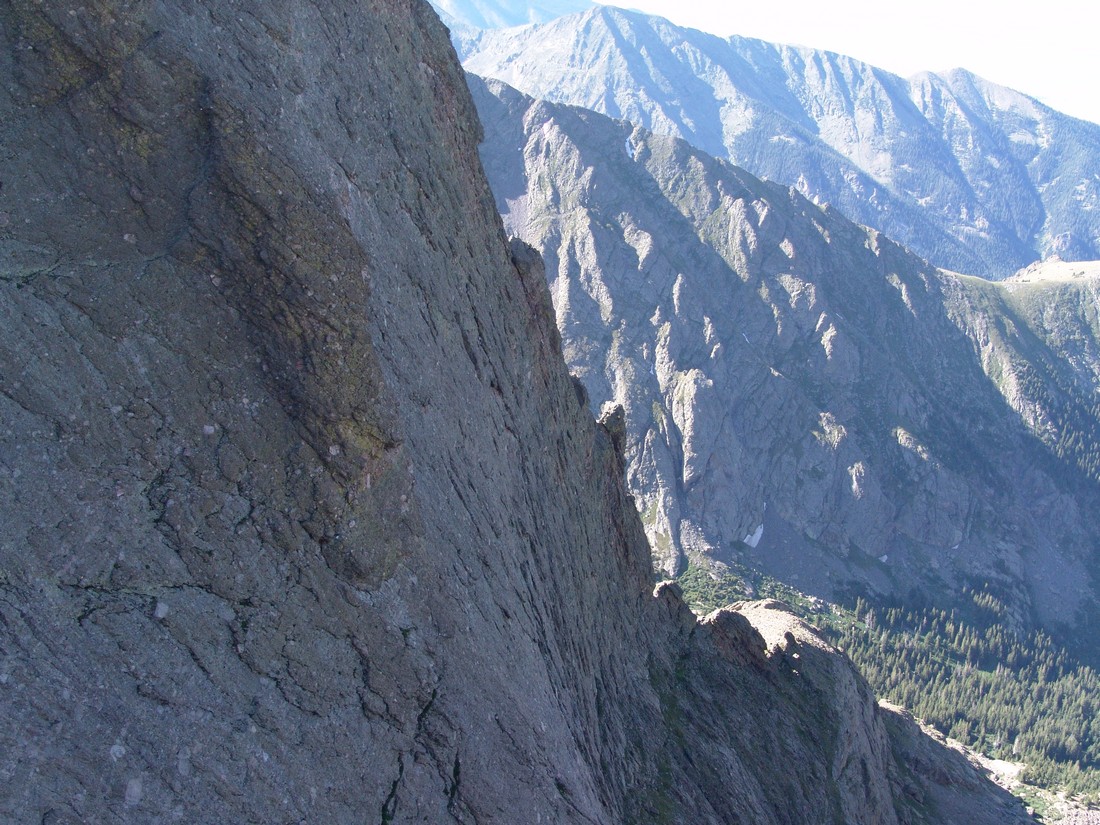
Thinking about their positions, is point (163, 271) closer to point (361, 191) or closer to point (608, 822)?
point (361, 191)

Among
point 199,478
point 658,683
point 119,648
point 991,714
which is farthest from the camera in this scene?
point 991,714

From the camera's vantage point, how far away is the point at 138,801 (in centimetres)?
1284

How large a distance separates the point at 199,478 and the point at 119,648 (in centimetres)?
381

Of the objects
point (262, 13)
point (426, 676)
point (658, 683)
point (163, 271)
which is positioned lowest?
point (658, 683)

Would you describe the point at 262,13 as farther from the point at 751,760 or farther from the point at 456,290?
the point at 751,760

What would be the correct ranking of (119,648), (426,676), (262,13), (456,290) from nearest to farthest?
(119,648)
(426,676)
(262,13)
(456,290)

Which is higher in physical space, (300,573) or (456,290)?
(456,290)

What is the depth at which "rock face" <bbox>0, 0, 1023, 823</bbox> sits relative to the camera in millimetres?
13742

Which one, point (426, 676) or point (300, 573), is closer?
point (300, 573)

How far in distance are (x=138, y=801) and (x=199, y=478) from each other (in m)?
6.40

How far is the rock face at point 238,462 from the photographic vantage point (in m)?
13.7

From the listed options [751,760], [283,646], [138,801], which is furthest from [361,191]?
[751,760]

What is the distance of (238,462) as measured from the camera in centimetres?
1641

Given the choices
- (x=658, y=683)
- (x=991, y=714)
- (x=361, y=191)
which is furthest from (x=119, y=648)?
(x=991, y=714)
